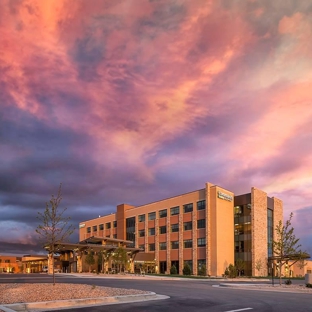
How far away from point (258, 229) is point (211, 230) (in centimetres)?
1066

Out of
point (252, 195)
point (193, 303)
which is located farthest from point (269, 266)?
point (193, 303)

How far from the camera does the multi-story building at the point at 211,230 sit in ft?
245

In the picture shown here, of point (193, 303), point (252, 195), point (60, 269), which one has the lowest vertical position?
point (60, 269)

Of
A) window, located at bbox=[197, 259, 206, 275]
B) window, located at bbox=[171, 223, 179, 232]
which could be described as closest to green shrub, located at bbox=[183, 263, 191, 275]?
window, located at bbox=[197, 259, 206, 275]

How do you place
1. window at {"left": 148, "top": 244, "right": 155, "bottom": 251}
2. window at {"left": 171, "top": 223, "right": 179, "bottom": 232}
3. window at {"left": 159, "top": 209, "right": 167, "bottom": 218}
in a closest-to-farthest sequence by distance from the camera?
1. window at {"left": 171, "top": 223, "right": 179, "bottom": 232}
2. window at {"left": 159, "top": 209, "right": 167, "bottom": 218}
3. window at {"left": 148, "top": 244, "right": 155, "bottom": 251}

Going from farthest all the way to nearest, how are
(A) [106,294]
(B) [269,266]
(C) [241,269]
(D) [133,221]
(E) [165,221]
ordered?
(D) [133,221], (E) [165,221], (B) [269,266], (C) [241,269], (A) [106,294]

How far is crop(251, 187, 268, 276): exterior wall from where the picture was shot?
252 feet

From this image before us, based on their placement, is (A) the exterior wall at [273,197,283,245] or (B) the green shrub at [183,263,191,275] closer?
(B) the green shrub at [183,263,191,275]

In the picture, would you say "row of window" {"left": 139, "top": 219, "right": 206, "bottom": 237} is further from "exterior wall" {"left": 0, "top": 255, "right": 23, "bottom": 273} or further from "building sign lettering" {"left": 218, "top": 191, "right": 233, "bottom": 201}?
"exterior wall" {"left": 0, "top": 255, "right": 23, "bottom": 273}

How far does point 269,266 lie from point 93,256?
36.2m

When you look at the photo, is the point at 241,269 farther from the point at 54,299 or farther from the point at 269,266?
the point at 54,299

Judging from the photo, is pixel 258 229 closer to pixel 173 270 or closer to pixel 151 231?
pixel 173 270

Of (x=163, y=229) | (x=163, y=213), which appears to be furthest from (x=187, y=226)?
(x=163, y=213)

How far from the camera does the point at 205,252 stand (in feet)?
245
